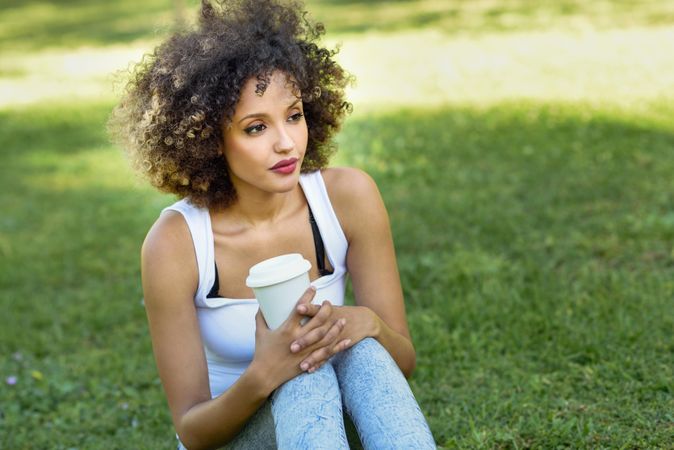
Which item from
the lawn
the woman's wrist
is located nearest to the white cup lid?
the woman's wrist

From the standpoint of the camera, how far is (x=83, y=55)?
1434cm

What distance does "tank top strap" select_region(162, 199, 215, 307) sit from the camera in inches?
107

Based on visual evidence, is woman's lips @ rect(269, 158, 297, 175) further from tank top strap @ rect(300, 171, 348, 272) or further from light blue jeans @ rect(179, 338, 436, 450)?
light blue jeans @ rect(179, 338, 436, 450)

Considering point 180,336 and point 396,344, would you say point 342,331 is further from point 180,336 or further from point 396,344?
point 180,336

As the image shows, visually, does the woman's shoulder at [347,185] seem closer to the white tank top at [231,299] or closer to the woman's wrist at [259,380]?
the white tank top at [231,299]

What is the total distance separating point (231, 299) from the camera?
2744mm

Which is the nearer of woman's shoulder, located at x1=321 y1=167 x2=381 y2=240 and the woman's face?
the woman's face

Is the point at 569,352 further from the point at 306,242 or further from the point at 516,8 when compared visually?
the point at 516,8

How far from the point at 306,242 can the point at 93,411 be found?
4.75 feet

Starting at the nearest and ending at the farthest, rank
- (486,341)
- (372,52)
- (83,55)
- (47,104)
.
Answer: (486,341)
(47,104)
(372,52)
(83,55)

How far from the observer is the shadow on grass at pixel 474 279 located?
11.4ft

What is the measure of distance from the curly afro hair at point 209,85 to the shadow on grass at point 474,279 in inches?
46.0

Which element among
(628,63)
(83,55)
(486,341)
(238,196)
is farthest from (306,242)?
(83,55)

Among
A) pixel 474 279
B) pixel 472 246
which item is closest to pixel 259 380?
pixel 474 279
